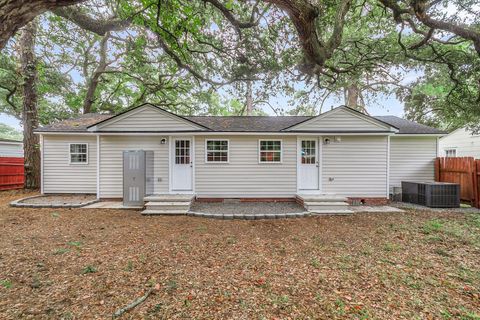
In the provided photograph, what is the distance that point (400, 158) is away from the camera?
9.63m

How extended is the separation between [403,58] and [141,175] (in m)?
11.7

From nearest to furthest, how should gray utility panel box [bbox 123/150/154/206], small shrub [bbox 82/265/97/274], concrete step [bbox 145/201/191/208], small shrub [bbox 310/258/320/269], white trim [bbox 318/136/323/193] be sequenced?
1. small shrub [bbox 82/265/97/274]
2. small shrub [bbox 310/258/320/269]
3. concrete step [bbox 145/201/191/208]
4. gray utility panel box [bbox 123/150/154/206]
5. white trim [bbox 318/136/323/193]

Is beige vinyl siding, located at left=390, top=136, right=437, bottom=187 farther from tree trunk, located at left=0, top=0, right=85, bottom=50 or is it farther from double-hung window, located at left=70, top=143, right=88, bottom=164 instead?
double-hung window, located at left=70, top=143, right=88, bottom=164

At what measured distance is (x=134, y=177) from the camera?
761 cm

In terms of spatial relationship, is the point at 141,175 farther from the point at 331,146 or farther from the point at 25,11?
the point at 331,146

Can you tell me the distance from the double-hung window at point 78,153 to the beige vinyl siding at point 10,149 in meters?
12.0

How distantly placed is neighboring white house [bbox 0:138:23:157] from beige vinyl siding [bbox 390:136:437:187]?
24903 millimetres

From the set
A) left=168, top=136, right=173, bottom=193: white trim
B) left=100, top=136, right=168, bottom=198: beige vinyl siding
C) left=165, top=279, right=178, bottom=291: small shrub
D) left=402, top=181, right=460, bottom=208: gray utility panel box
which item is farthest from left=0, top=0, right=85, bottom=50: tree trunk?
left=402, top=181, right=460, bottom=208: gray utility panel box

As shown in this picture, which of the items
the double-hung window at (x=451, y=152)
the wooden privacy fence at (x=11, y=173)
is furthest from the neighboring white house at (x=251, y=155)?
the double-hung window at (x=451, y=152)

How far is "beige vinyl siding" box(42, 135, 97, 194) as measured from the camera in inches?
369

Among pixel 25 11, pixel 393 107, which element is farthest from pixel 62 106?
pixel 393 107

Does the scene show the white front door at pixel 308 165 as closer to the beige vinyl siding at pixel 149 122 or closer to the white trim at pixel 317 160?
the white trim at pixel 317 160

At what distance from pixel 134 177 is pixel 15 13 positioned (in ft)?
19.3

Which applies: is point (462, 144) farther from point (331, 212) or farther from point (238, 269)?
point (238, 269)
